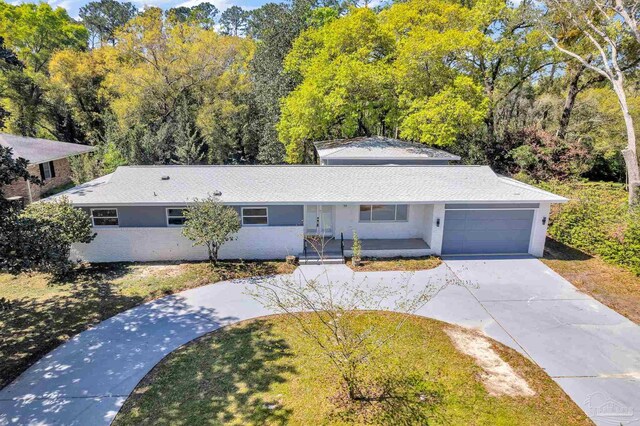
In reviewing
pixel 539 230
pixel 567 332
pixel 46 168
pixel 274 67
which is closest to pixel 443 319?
pixel 567 332

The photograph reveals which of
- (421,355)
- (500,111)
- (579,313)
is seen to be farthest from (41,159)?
(500,111)

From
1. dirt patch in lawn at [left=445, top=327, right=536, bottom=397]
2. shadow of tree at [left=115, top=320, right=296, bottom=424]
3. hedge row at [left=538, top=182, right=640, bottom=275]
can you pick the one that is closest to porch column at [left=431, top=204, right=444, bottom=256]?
dirt patch in lawn at [left=445, top=327, right=536, bottom=397]

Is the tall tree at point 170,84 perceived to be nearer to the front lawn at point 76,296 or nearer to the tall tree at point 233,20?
the front lawn at point 76,296

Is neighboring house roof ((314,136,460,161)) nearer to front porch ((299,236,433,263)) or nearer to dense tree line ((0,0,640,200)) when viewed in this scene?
dense tree line ((0,0,640,200))

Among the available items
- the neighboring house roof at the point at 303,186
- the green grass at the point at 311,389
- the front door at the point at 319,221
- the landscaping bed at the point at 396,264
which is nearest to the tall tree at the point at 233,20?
the neighboring house roof at the point at 303,186

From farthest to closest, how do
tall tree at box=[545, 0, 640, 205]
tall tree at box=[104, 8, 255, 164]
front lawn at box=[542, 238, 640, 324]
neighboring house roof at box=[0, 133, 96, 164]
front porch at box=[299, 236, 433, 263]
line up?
tall tree at box=[104, 8, 255, 164], neighboring house roof at box=[0, 133, 96, 164], tall tree at box=[545, 0, 640, 205], front porch at box=[299, 236, 433, 263], front lawn at box=[542, 238, 640, 324]

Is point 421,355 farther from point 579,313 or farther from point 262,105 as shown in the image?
point 262,105

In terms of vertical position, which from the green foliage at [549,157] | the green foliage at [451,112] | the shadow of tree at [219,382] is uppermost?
the green foliage at [451,112]
